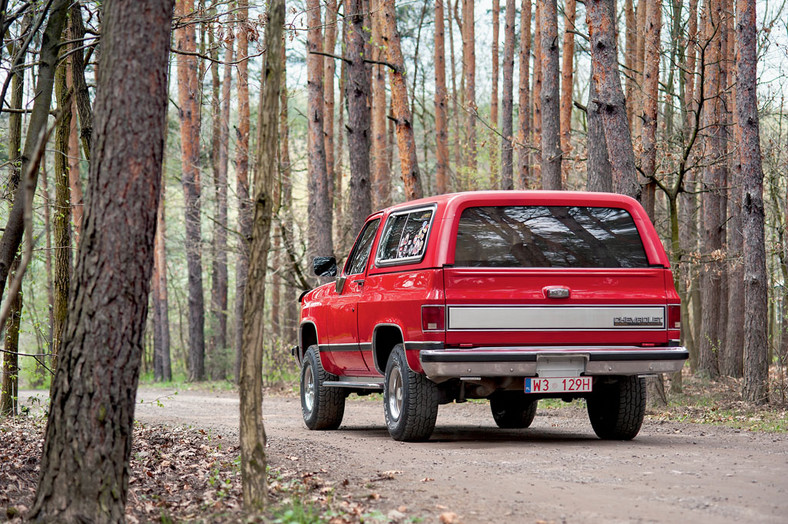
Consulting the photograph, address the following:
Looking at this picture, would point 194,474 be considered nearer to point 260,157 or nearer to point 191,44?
point 260,157

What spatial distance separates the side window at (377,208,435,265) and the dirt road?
1.79 metres

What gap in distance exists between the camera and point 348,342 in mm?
10375

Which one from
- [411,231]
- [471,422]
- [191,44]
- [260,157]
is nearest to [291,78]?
[191,44]

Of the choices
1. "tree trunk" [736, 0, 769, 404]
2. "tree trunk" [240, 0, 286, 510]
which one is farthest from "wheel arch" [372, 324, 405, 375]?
"tree trunk" [736, 0, 769, 404]

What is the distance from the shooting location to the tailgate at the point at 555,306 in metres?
8.36

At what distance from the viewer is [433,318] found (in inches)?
329

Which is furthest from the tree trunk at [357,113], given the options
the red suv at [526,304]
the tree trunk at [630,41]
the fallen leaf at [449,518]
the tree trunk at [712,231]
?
the fallen leaf at [449,518]

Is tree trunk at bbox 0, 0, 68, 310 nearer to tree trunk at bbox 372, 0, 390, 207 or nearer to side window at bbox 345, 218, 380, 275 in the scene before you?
side window at bbox 345, 218, 380, 275

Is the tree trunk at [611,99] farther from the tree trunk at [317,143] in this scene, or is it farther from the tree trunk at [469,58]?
the tree trunk at [469,58]

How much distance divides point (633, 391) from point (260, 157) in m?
5.13

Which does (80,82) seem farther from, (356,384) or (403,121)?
(403,121)

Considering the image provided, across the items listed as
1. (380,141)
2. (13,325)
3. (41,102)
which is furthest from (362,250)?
(380,141)

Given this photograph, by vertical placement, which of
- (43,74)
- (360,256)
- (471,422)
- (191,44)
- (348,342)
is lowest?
(471,422)

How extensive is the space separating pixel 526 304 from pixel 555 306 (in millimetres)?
278
